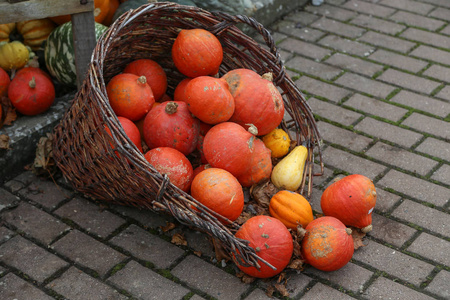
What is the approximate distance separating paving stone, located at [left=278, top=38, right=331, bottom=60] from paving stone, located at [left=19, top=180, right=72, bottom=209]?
226cm

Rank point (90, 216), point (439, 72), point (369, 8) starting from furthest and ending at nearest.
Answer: point (369, 8) < point (439, 72) < point (90, 216)

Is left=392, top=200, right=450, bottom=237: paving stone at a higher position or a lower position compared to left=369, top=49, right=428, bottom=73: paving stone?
lower

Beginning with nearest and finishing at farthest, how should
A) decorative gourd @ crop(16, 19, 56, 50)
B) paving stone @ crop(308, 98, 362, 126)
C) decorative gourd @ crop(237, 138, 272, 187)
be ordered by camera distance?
decorative gourd @ crop(237, 138, 272, 187) < decorative gourd @ crop(16, 19, 56, 50) < paving stone @ crop(308, 98, 362, 126)

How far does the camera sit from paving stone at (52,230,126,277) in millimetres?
2732

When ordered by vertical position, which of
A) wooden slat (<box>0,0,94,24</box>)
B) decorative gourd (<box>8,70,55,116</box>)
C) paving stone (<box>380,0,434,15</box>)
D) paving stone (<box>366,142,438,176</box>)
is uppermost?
wooden slat (<box>0,0,94,24</box>)

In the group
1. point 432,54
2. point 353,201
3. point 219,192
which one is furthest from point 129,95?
point 432,54

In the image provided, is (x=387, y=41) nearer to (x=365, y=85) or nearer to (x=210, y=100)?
(x=365, y=85)

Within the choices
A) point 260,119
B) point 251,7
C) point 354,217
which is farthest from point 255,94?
point 251,7

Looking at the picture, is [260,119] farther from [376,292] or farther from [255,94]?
[376,292]

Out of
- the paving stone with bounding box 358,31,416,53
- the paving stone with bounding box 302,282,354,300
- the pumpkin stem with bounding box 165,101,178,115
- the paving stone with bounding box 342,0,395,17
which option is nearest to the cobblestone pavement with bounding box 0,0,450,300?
the paving stone with bounding box 302,282,354,300

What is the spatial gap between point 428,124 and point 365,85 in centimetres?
60

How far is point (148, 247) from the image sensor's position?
2.85 m

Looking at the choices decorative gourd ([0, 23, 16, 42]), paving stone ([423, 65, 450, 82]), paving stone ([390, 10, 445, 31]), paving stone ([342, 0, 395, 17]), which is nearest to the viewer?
decorative gourd ([0, 23, 16, 42])

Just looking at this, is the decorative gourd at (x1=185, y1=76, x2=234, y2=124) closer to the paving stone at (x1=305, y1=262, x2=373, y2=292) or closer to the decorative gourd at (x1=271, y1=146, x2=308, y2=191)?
the decorative gourd at (x1=271, y1=146, x2=308, y2=191)
